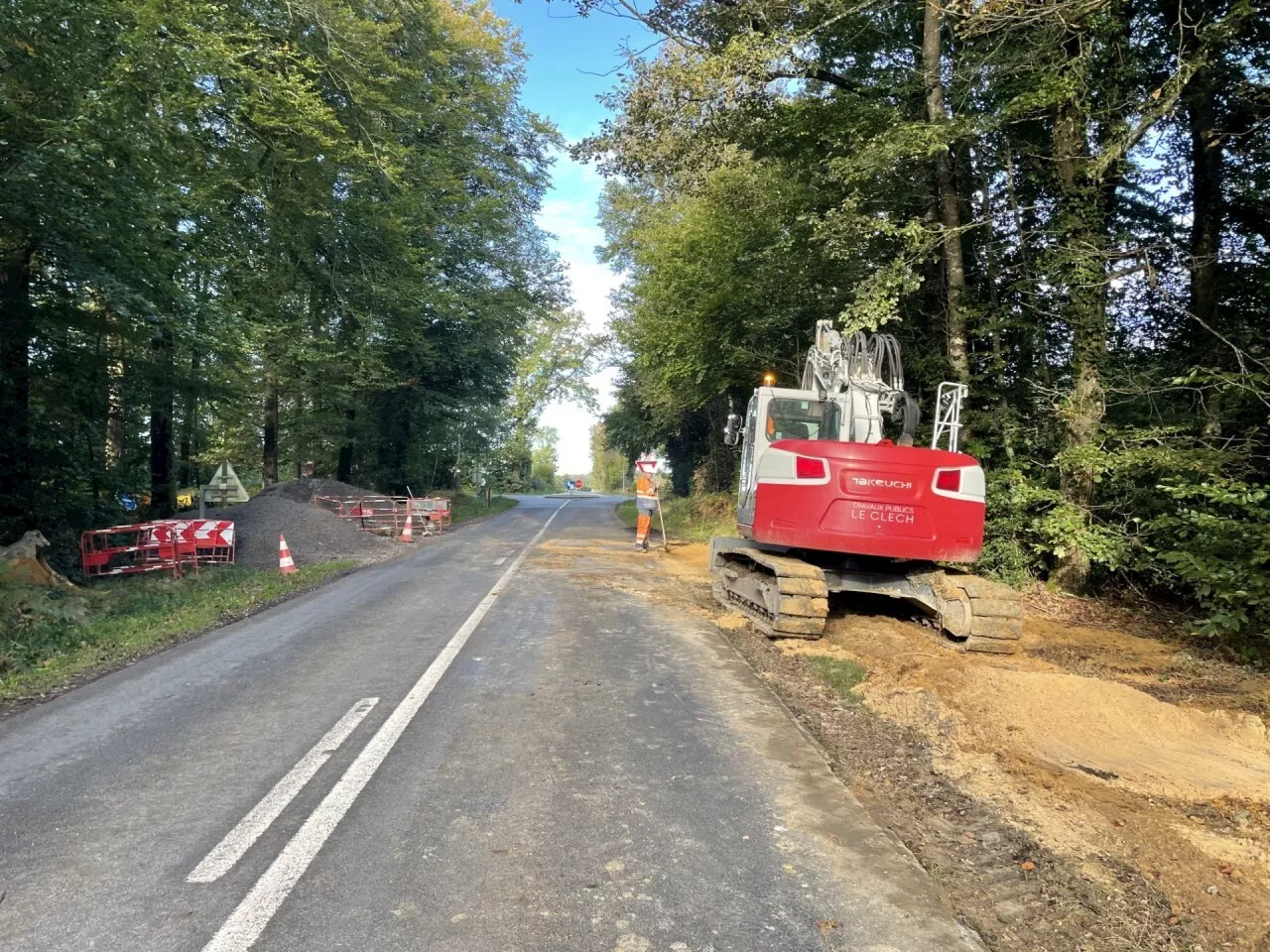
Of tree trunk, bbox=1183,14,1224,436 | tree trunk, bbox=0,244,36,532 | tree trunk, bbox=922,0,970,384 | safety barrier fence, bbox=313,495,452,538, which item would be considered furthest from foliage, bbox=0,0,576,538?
tree trunk, bbox=1183,14,1224,436

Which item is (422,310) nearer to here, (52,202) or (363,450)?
(363,450)

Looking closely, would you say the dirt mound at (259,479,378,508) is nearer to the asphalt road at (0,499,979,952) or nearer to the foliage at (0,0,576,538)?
the foliage at (0,0,576,538)

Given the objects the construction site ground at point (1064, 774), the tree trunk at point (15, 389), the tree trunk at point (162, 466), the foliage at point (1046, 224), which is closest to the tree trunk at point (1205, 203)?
the foliage at point (1046, 224)

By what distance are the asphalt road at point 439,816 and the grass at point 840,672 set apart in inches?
26.9

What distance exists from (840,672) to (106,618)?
8946 millimetres

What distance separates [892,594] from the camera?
826 centimetres

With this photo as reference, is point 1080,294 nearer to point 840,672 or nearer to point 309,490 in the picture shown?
point 840,672

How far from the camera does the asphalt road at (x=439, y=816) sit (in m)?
2.94

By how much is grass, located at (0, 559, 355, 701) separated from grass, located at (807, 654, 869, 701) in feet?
21.9

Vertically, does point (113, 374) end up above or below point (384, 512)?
above

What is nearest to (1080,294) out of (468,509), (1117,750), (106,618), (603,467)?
(1117,750)

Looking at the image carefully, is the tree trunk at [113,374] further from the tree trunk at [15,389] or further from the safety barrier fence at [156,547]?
the safety barrier fence at [156,547]

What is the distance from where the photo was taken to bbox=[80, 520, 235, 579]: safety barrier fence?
12766 mm

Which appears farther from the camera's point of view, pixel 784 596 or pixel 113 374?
pixel 113 374
